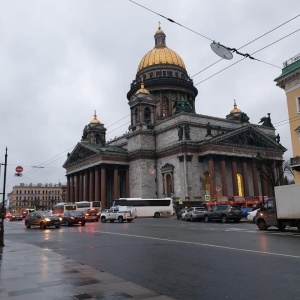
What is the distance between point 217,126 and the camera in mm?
68125

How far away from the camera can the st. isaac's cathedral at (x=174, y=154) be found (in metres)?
61.7

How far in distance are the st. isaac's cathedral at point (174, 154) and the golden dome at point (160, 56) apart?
0.31 m

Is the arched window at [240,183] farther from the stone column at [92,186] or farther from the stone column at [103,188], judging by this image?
the stone column at [92,186]

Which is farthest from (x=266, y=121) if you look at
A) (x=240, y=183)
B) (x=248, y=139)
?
(x=240, y=183)

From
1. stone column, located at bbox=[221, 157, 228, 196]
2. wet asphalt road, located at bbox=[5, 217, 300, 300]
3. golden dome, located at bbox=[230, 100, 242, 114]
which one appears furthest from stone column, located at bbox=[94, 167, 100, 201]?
wet asphalt road, located at bbox=[5, 217, 300, 300]

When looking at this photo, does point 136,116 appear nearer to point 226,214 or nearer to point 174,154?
point 174,154

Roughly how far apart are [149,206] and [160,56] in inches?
1639

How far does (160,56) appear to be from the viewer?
3282 inches

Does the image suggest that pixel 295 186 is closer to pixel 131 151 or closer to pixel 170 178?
pixel 170 178

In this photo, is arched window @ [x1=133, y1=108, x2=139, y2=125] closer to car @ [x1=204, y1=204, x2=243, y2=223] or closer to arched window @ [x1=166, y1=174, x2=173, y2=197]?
arched window @ [x1=166, y1=174, x2=173, y2=197]

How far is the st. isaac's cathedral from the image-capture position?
61688mm

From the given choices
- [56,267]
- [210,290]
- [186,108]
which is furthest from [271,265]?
[186,108]

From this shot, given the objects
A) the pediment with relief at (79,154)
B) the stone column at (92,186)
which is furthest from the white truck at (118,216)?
the pediment with relief at (79,154)

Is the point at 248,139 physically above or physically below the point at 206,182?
above
